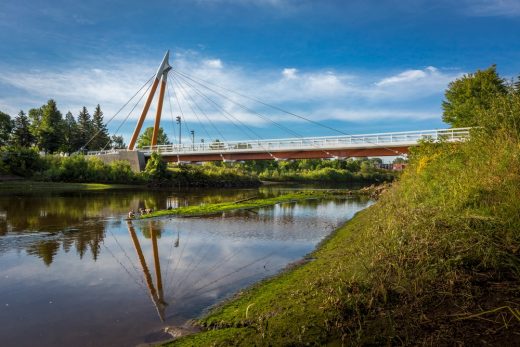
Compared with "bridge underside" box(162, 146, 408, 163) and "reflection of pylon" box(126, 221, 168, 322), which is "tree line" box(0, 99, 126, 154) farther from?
"reflection of pylon" box(126, 221, 168, 322)

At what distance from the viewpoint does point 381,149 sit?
4050 centimetres

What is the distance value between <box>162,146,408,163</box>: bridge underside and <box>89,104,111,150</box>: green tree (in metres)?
42.9

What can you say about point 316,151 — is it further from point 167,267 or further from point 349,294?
point 349,294

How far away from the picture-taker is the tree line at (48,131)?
252 ft

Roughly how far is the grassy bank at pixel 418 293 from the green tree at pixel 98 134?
94.5 m

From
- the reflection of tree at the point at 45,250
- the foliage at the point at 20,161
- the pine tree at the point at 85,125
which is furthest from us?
the pine tree at the point at 85,125

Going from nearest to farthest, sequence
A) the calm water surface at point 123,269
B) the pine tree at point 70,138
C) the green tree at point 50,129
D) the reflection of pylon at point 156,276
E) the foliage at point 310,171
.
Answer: the calm water surface at point 123,269 < the reflection of pylon at point 156,276 < the green tree at point 50,129 < the pine tree at point 70,138 < the foliage at point 310,171

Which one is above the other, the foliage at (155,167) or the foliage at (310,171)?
the foliage at (155,167)

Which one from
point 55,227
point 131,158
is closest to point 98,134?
point 131,158

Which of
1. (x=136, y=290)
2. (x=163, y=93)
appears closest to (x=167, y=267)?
(x=136, y=290)

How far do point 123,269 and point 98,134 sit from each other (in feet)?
317

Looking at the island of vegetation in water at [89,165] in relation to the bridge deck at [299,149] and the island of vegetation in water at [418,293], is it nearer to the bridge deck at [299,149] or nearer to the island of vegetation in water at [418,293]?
the bridge deck at [299,149]

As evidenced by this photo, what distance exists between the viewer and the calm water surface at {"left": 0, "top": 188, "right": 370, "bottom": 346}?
7113 millimetres

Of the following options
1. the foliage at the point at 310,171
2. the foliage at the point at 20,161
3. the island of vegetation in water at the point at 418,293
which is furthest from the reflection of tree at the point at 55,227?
the foliage at the point at 310,171
